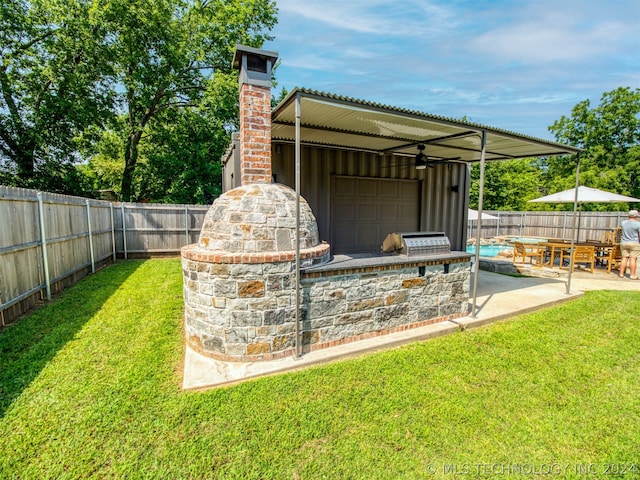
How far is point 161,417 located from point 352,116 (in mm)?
4048

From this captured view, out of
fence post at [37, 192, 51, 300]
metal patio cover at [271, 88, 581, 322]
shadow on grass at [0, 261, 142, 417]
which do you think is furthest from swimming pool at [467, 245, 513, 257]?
fence post at [37, 192, 51, 300]

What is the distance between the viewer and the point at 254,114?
13.0 feet

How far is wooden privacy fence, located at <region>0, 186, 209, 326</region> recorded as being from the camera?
15.0 ft

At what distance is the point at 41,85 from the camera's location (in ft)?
39.8

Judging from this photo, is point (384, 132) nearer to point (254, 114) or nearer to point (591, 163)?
point (254, 114)

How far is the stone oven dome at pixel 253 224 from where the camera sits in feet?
11.2

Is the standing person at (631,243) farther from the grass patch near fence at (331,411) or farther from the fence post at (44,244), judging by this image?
the fence post at (44,244)

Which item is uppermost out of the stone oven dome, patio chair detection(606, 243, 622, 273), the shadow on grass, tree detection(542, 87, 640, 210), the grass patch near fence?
tree detection(542, 87, 640, 210)

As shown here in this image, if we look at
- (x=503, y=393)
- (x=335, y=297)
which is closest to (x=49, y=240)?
(x=335, y=297)

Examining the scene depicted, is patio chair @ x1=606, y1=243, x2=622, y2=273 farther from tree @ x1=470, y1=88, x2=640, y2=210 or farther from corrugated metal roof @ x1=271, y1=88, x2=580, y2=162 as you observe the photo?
tree @ x1=470, y1=88, x2=640, y2=210

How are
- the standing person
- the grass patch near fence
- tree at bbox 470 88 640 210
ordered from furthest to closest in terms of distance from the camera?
tree at bbox 470 88 640 210
the standing person
the grass patch near fence

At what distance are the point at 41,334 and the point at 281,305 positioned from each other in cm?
330

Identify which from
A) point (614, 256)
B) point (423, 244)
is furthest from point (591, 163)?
point (423, 244)

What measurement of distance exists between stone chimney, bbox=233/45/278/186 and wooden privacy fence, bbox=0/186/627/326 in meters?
3.60
